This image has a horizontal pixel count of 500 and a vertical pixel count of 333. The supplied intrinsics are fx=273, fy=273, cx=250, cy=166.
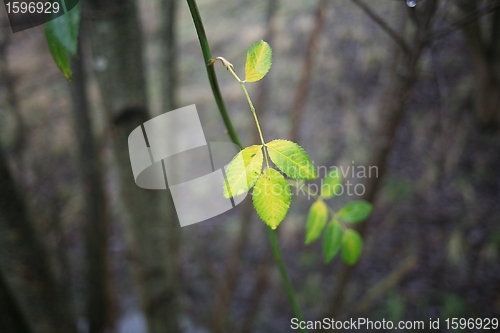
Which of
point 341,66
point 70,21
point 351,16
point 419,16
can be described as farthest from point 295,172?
point 341,66

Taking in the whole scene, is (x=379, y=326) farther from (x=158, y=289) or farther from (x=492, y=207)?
(x=158, y=289)

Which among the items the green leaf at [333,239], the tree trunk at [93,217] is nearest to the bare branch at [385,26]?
the green leaf at [333,239]

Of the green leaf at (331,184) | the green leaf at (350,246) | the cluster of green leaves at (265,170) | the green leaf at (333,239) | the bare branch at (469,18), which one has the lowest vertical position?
the green leaf at (350,246)

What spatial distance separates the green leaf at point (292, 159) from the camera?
0.95 feet

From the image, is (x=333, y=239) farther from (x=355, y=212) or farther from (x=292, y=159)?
(x=292, y=159)

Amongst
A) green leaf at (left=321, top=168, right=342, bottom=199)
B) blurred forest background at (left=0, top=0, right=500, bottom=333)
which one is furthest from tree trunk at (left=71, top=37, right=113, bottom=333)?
green leaf at (left=321, top=168, right=342, bottom=199)

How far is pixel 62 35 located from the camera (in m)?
0.28

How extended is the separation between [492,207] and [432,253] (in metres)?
0.44

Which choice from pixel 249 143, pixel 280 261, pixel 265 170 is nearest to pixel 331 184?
pixel 280 261

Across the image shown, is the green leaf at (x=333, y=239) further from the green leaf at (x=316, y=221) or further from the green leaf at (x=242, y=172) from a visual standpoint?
the green leaf at (x=242, y=172)

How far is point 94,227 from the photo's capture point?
1.18 meters

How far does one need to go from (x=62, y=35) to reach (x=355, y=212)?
585mm

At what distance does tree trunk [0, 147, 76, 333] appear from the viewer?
21.2 inches

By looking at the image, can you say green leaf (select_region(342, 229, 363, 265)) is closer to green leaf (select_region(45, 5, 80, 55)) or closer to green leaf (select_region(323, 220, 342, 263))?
green leaf (select_region(323, 220, 342, 263))
